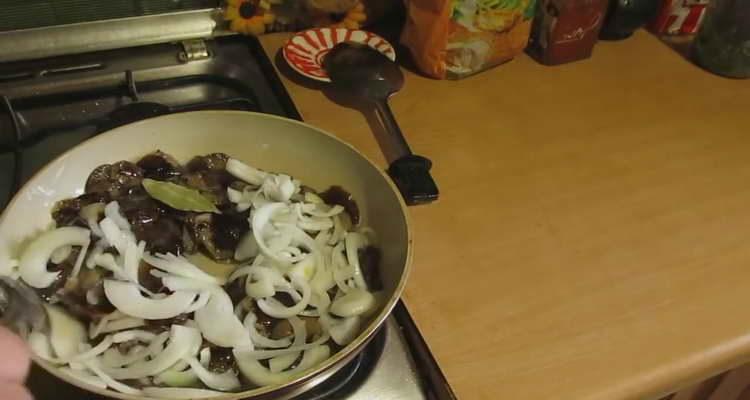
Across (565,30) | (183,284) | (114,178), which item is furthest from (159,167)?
(565,30)

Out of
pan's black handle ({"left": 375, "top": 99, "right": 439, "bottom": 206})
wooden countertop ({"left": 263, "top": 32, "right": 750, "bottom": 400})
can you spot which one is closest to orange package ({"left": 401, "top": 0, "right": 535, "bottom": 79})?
wooden countertop ({"left": 263, "top": 32, "right": 750, "bottom": 400})

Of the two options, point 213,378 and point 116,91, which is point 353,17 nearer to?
point 116,91

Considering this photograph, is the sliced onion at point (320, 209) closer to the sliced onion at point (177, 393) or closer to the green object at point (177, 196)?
the green object at point (177, 196)

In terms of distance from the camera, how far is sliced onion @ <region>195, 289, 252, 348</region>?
0.57 metres

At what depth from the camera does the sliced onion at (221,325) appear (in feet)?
1.86

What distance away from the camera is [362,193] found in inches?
27.7

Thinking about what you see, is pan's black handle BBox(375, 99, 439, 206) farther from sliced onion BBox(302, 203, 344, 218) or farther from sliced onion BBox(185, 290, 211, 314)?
sliced onion BBox(185, 290, 211, 314)

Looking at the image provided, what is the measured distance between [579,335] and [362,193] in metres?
0.23

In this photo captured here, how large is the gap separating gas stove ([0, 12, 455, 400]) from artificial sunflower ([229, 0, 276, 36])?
0.02 meters

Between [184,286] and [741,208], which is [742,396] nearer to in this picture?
[741,208]

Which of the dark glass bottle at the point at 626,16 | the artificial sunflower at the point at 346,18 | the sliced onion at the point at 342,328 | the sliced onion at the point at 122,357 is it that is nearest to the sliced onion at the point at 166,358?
the sliced onion at the point at 122,357

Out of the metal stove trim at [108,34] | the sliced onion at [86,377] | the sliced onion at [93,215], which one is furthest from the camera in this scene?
the metal stove trim at [108,34]

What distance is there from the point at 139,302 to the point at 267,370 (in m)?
0.11

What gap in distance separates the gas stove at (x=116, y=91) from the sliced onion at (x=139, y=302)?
0.60 ft
